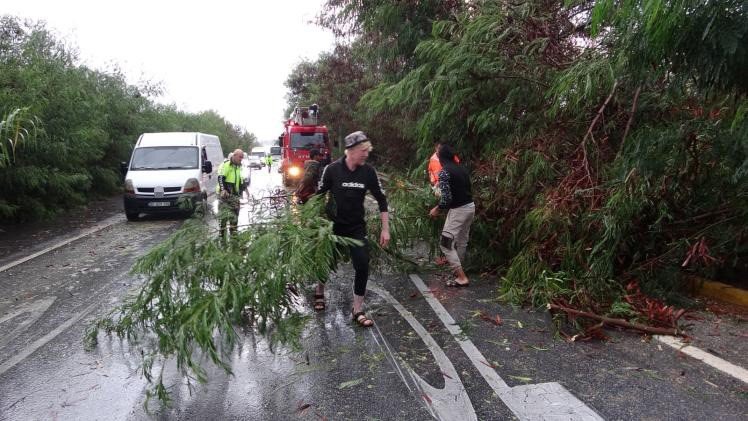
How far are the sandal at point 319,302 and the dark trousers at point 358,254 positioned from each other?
642 mm

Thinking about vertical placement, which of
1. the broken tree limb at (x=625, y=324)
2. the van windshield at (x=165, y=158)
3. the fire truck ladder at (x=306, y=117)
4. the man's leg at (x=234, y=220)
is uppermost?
the fire truck ladder at (x=306, y=117)

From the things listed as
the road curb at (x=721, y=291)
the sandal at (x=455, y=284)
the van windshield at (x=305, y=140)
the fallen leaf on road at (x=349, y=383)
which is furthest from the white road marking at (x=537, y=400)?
the van windshield at (x=305, y=140)

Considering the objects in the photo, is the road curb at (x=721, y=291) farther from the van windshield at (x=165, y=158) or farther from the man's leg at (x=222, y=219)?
the van windshield at (x=165, y=158)

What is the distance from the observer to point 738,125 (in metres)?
4.19

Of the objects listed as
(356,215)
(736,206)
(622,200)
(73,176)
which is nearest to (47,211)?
(73,176)

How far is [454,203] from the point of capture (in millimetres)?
6016

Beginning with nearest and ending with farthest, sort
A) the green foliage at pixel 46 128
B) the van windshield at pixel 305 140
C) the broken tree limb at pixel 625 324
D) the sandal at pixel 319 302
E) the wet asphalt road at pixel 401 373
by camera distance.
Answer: the wet asphalt road at pixel 401 373 → the broken tree limb at pixel 625 324 → the sandal at pixel 319 302 → the green foliage at pixel 46 128 → the van windshield at pixel 305 140

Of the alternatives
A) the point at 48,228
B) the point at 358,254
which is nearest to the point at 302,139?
the point at 48,228

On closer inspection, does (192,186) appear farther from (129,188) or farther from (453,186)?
(453,186)

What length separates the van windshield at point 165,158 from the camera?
13.2 m

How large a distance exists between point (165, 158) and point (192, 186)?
1.62 meters

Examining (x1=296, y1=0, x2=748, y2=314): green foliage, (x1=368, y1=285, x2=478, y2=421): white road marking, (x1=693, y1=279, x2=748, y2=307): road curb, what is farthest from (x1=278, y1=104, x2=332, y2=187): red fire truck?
(x1=368, y1=285, x2=478, y2=421): white road marking

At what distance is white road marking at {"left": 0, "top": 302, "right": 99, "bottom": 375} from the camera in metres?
4.21

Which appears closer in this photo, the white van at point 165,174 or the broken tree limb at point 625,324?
the broken tree limb at point 625,324
